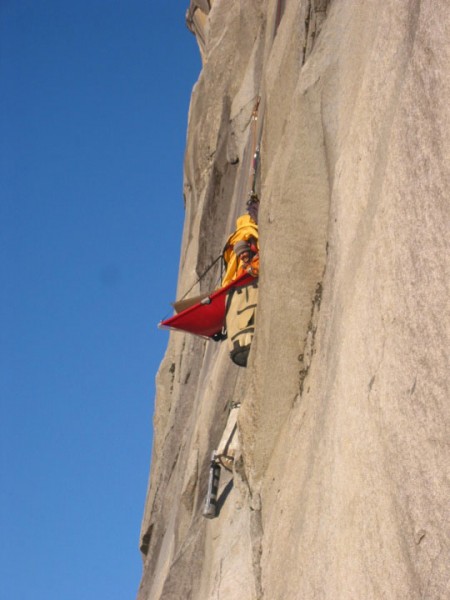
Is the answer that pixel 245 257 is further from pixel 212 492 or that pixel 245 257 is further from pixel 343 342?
pixel 343 342

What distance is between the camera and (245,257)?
7.33 metres

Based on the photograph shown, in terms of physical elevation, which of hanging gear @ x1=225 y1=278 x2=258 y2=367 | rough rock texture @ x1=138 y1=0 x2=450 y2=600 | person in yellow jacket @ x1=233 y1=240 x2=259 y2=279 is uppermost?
person in yellow jacket @ x1=233 y1=240 x2=259 y2=279

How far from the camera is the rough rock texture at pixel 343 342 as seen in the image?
326cm

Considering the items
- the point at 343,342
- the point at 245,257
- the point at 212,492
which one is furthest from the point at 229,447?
the point at 343,342

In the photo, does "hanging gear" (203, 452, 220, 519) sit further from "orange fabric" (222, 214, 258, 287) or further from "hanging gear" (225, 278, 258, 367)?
"orange fabric" (222, 214, 258, 287)

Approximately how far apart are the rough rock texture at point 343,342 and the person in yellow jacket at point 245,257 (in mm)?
828

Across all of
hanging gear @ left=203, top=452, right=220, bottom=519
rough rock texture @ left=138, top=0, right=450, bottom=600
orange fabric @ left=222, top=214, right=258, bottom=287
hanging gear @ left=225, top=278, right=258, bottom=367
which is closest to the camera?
rough rock texture @ left=138, top=0, right=450, bottom=600

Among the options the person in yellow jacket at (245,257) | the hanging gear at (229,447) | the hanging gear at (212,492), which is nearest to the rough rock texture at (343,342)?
the hanging gear at (212,492)

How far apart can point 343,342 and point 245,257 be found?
10.5ft

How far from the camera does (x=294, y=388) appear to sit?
5.38 metres

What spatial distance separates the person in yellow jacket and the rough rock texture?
83cm

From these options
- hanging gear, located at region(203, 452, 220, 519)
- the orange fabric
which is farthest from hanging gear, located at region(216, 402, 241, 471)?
the orange fabric

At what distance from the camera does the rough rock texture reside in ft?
10.7

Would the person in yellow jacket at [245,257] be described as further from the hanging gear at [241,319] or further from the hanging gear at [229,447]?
the hanging gear at [229,447]
